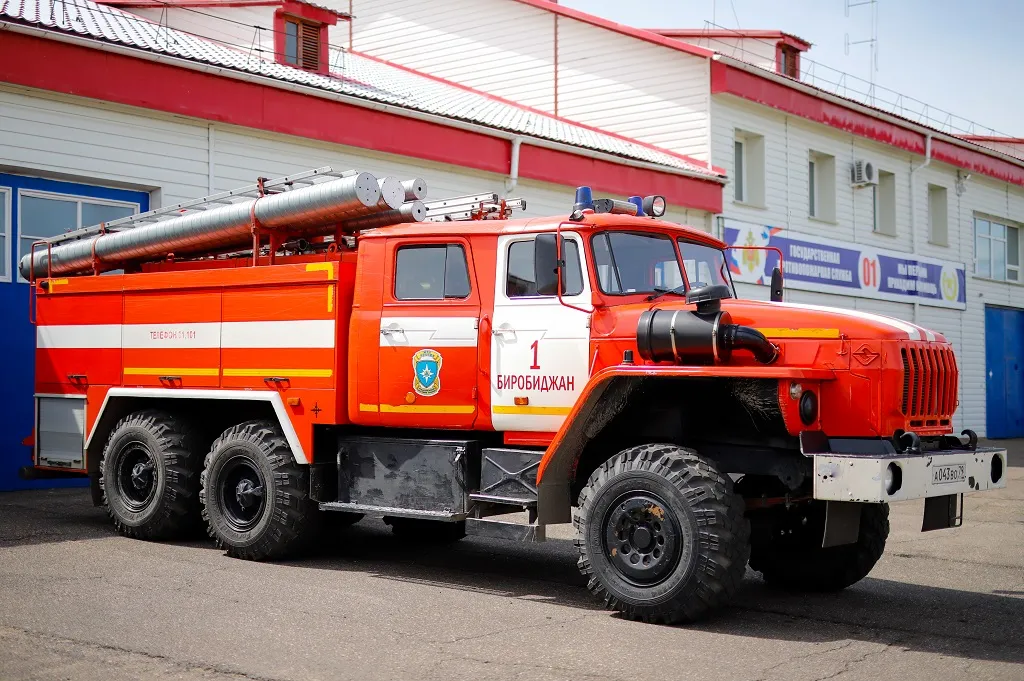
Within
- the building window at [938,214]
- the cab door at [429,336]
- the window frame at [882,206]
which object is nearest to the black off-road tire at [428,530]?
the cab door at [429,336]

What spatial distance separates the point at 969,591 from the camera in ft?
28.5

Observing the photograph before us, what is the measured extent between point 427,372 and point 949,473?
12.5 ft

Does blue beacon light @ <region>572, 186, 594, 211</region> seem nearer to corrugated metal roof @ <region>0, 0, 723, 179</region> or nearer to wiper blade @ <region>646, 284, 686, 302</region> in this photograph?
wiper blade @ <region>646, 284, 686, 302</region>

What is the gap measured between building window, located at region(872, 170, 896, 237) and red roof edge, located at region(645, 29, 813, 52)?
3774 millimetres

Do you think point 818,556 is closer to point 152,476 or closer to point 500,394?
point 500,394

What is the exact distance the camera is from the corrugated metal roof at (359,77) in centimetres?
1541

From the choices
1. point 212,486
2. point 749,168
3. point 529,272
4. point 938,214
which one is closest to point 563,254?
point 529,272

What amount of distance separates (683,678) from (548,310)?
311 centimetres

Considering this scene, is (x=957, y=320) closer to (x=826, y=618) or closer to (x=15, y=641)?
(x=826, y=618)

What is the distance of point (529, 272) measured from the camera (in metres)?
8.39

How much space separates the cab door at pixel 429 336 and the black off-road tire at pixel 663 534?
146 centimetres

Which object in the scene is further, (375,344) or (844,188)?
(844,188)

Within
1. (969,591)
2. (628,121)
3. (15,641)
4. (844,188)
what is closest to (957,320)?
(844,188)

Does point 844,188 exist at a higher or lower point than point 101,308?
higher
